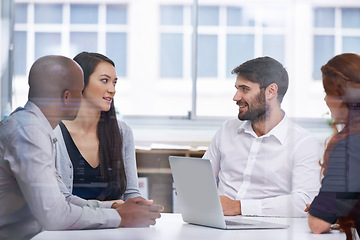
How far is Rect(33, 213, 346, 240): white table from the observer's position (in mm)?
1808

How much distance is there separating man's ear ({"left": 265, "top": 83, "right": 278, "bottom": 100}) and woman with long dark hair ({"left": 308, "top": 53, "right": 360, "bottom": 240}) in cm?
39

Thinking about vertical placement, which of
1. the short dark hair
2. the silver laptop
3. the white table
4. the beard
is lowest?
the white table

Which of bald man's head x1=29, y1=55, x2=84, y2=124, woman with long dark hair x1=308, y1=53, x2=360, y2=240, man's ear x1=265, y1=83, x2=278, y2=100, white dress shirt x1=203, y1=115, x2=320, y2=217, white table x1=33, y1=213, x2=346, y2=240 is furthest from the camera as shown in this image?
man's ear x1=265, y1=83, x2=278, y2=100

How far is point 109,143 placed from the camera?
8.14ft

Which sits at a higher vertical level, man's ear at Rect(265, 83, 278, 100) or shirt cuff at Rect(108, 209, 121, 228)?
man's ear at Rect(265, 83, 278, 100)

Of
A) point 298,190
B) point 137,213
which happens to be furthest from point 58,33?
point 298,190

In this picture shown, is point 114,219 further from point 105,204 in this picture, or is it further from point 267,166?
point 267,166

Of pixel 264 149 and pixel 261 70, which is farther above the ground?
pixel 261 70

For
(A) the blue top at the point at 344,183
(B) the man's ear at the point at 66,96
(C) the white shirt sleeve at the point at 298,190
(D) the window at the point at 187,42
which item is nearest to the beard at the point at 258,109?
(D) the window at the point at 187,42

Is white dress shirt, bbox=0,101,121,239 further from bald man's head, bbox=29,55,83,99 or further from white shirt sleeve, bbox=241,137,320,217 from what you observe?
white shirt sleeve, bbox=241,137,320,217

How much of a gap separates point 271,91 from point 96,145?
108 cm

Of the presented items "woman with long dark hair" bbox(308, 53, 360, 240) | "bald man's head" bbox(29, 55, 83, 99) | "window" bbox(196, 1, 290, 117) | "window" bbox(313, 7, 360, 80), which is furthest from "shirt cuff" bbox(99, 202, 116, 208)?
"window" bbox(313, 7, 360, 80)

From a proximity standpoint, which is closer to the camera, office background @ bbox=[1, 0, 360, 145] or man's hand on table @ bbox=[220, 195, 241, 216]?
man's hand on table @ bbox=[220, 195, 241, 216]

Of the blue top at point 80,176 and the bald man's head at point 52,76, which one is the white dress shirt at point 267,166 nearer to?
the blue top at point 80,176
